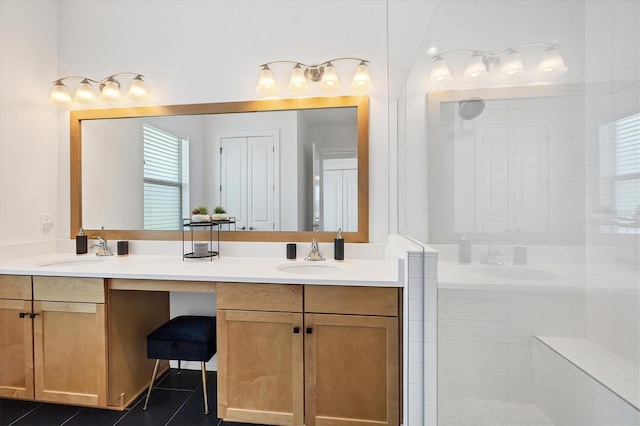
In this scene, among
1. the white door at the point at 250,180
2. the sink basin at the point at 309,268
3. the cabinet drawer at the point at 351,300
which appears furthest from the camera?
the white door at the point at 250,180

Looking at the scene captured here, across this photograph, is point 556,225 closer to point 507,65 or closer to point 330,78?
point 507,65

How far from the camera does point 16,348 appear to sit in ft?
5.53

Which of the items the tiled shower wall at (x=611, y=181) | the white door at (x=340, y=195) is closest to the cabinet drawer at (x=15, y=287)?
the white door at (x=340, y=195)

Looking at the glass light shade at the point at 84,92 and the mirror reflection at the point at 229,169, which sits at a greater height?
the glass light shade at the point at 84,92

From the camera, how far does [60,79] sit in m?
2.15

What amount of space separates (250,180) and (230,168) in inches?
6.1

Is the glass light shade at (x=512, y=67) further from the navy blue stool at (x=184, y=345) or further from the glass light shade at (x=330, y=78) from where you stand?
the navy blue stool at (x=184, y=345)

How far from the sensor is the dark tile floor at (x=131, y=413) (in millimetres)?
1621

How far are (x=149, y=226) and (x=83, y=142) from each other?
0.78 m

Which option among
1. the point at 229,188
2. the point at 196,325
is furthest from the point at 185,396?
the point at 229,188

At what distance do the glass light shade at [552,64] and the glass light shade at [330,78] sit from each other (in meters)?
1.19

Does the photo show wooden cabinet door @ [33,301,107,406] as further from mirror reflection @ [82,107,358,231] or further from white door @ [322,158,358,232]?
white door @ [322,158,358,232]

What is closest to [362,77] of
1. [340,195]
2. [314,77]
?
[314,77]

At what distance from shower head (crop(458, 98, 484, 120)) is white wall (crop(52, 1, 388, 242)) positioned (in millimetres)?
761
